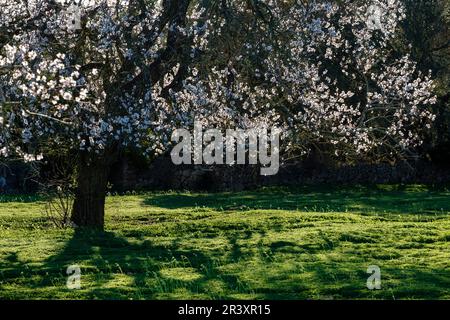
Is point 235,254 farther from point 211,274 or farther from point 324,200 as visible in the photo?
point 324,200

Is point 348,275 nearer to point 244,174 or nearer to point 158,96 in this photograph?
→ point 158,96

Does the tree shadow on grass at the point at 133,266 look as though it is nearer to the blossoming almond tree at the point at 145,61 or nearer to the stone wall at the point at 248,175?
the blossoming almond tree at the point at 145,61

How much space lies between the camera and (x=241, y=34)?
1678cm

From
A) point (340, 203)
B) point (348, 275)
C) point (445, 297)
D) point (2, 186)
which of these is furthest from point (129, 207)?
point (445, 297)

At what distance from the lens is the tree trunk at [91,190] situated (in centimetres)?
1891

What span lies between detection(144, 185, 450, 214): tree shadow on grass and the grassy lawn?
0.29 metres

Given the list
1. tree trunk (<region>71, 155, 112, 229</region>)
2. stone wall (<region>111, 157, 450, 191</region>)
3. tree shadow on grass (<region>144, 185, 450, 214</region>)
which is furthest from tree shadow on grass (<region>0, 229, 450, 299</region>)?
stone wall (<region>111, 157, 450, 191</region>)

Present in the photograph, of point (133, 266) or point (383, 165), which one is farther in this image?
point (383, 165)

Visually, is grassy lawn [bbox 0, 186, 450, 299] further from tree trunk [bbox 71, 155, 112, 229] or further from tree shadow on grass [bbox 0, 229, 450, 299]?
tree trunk [bbox 71, 155, 112, 229]

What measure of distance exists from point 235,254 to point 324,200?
13428 millimetres

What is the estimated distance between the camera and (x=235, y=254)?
48.5 ft

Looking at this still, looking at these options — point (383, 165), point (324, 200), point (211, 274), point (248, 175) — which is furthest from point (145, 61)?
point (383, 165)

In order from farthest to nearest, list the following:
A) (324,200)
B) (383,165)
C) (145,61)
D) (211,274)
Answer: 1. (383,165)
2. (324,200)
3. (145,61)
4. (211,274)

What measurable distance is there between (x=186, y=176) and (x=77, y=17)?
1855 centimetres
